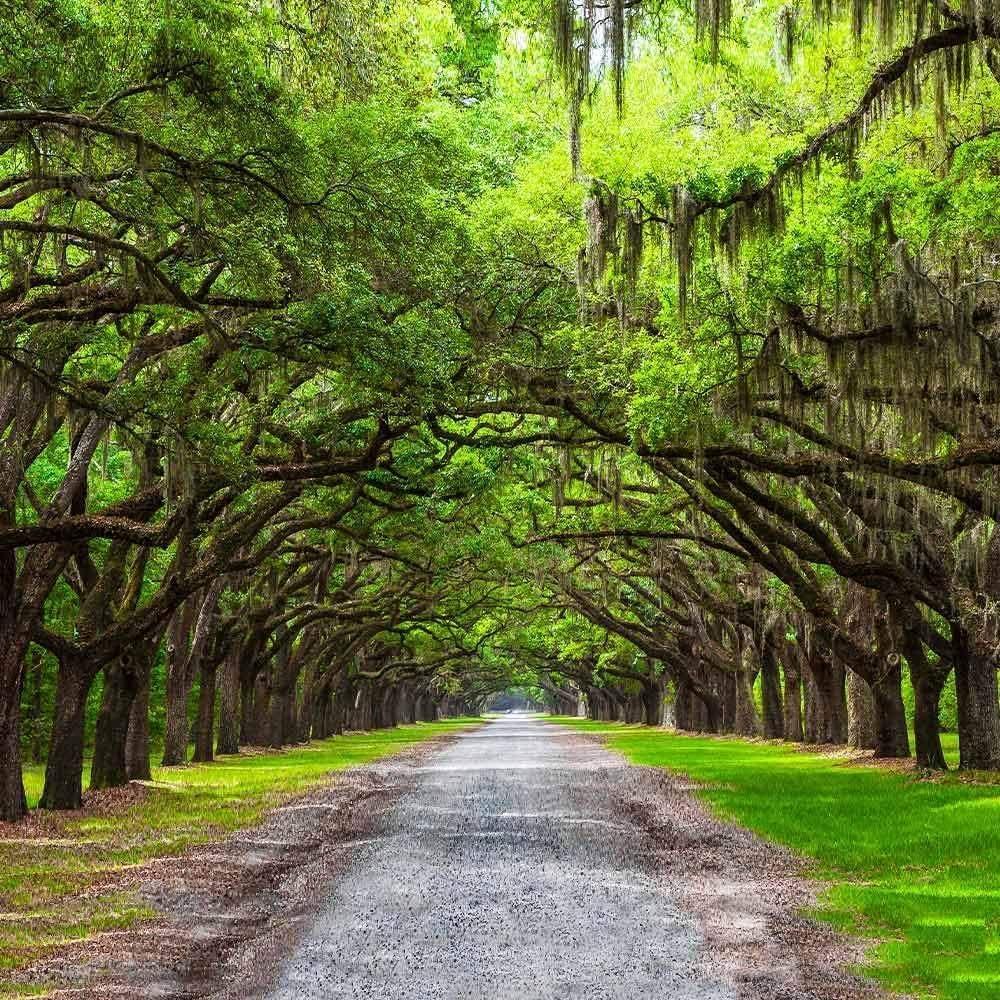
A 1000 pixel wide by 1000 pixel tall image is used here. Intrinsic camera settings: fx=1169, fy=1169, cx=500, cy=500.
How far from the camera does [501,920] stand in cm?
1003

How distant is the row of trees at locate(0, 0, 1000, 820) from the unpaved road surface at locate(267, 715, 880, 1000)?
18.5ft

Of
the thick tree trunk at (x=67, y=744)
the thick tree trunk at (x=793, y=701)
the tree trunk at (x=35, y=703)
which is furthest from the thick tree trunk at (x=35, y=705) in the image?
the thick tree trunk at (x=793, y=701)

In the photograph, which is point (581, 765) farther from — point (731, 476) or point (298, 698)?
point (298, 698)

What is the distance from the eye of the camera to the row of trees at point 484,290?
11.7m

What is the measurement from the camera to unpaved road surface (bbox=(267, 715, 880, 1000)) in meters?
7.76

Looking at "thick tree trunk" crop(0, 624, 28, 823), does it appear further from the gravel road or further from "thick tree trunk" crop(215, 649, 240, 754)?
"thick tree trunk" crop(215, 649, 240, 754)

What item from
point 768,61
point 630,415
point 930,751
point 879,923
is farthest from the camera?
point 930,751

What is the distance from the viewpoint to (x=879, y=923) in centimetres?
1033

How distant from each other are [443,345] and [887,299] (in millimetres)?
6136

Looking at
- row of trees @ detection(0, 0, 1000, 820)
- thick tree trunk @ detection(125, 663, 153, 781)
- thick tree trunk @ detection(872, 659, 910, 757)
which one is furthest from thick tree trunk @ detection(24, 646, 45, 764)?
thick tree trunk @ detection(872, 659, 910, 757)

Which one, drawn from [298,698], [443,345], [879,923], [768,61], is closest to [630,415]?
[443,345]

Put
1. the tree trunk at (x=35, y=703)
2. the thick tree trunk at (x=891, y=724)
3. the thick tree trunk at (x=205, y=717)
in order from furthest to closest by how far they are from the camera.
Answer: the tree trunk at (x=35, y=703)
the thick tree trunk at (x=205, y=717)
the thick tree trunk at (x=891, y=724)

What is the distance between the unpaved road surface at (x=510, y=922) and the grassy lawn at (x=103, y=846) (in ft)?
6.99

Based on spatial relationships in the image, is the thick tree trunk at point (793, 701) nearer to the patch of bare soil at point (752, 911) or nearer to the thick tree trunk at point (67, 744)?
the patch of bare soil at point (752, 911)
